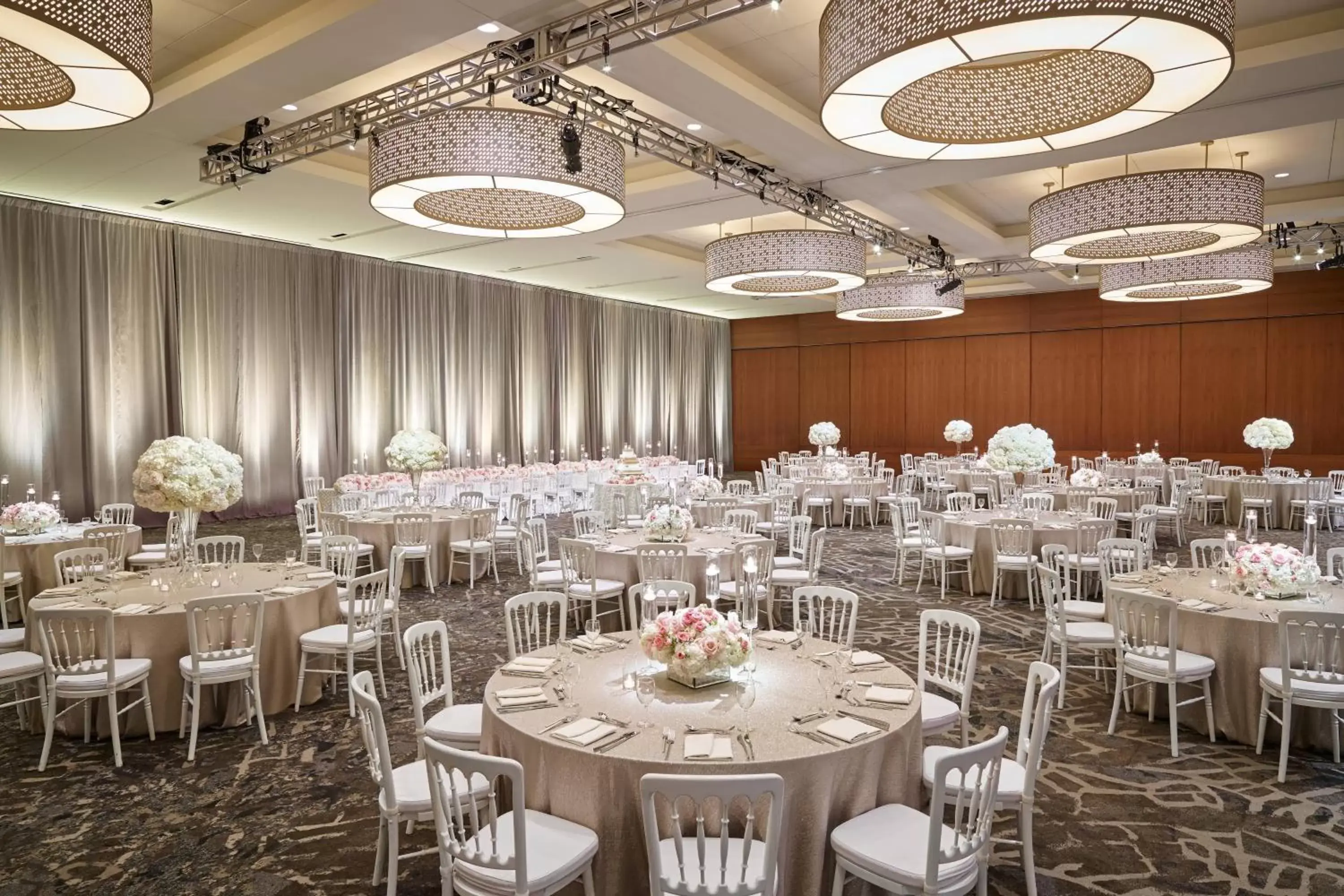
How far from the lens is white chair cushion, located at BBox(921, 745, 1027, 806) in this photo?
3320 millimetres

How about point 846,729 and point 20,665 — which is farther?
point 20,665

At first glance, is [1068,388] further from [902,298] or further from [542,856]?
[542,856]

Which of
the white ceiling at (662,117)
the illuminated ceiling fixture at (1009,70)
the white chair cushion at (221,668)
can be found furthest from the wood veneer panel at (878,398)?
the white chair cushion at (221,668)

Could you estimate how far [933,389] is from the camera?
2270 cm

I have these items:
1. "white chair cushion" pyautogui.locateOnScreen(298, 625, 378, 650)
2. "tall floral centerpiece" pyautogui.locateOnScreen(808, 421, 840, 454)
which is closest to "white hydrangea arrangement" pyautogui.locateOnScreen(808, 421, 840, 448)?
"tall floral centerpiece" pyautogui.locateOnScreen(808, 421, 840, 454)

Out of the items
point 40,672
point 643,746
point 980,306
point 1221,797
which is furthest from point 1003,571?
point 980,306

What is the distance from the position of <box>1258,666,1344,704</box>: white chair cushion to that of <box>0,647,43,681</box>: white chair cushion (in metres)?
6.72

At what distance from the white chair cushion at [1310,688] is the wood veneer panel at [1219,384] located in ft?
54.4

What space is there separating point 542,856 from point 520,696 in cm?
88

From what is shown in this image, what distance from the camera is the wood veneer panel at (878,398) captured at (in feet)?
76.4

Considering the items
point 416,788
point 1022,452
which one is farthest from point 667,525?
point 1022,452

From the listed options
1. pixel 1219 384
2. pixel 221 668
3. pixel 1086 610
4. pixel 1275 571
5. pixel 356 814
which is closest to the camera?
pixel 356 814

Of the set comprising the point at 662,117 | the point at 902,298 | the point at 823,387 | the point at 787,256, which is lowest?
the point at 823,387

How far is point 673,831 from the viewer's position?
2541 mm
